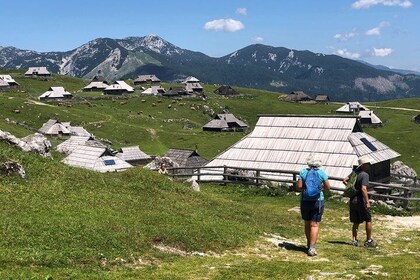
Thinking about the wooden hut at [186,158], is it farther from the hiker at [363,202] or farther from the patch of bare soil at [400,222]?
the hiker at [363,202]

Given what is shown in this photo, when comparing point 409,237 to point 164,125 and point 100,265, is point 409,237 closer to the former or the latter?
point 100,265

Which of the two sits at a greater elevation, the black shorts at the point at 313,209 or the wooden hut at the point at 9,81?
the wooden hut at the point at 9,81

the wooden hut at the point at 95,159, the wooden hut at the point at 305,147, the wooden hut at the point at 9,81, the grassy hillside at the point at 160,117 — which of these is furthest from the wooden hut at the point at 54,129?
the wooden hut at the point at 9,81

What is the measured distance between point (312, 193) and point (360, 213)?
3238 mm

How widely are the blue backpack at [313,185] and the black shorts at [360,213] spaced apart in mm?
2992

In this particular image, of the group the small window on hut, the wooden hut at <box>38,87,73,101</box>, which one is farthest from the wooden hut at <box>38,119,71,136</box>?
the small window on hut

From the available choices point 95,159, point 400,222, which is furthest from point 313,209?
point 95,159

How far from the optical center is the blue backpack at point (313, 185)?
49.1ft

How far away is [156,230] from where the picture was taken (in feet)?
50.6

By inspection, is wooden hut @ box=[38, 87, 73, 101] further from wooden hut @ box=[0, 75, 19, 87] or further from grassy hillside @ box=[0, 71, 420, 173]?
wooden hut @ box=[0, 75, 19, 87]

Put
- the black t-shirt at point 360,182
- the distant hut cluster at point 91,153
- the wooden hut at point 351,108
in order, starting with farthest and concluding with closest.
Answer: the wooden hut at point 351,108
the distant hut cluster at point 91,153
the black t-shirt at point 360,182

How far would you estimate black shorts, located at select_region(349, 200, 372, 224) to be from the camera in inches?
669

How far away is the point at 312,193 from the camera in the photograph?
15000 millimetres

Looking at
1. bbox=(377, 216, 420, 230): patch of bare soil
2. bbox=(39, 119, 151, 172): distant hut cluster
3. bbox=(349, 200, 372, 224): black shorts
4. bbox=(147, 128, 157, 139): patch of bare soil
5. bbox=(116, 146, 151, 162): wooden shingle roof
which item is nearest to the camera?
bbox=(349, 200, 372, 224): black shorts
